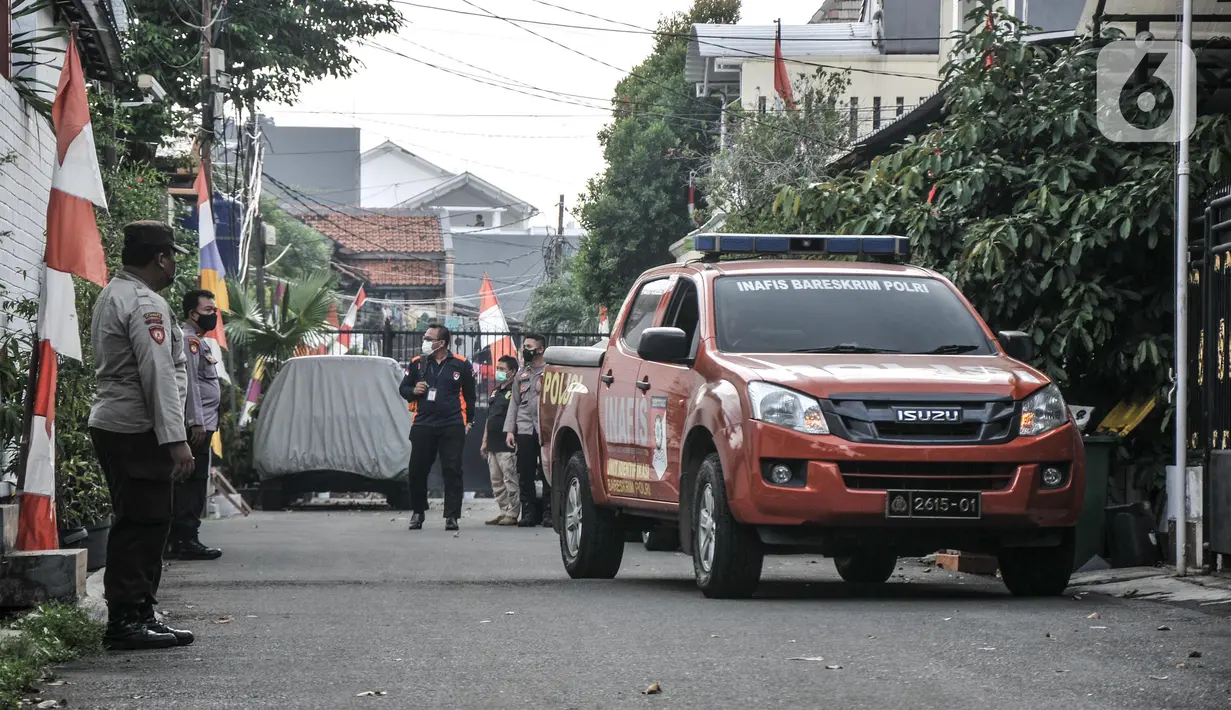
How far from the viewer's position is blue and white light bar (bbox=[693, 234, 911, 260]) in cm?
1155

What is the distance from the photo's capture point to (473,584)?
38.1ft

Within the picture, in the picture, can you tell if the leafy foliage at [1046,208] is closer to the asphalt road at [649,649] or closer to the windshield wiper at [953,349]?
the asphalt road at [649,649]

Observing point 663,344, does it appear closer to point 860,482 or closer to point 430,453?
point 860,482

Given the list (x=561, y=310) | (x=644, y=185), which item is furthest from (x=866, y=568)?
(x=561, y=310)

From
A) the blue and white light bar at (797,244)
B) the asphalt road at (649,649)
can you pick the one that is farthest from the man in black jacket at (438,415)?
the blue and white light bar at (797,244)

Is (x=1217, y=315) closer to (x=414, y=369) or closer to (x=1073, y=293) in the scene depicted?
(x=1073, y=293)

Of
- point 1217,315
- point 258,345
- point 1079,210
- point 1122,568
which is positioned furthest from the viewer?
point 258,345

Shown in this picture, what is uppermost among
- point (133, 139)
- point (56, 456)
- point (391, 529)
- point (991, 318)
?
point (133, 139)

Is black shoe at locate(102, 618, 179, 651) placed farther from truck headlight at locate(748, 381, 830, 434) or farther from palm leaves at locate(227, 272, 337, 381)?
palm leaves at locate(227, 272, 337, 381)

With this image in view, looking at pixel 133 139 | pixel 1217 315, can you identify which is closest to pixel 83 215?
Answer: pixel 1217 315

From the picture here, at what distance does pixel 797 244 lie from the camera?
11742mm

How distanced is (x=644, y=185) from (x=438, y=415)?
3347cm

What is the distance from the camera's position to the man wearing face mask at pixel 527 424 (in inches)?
816

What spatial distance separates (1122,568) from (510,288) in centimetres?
6911
